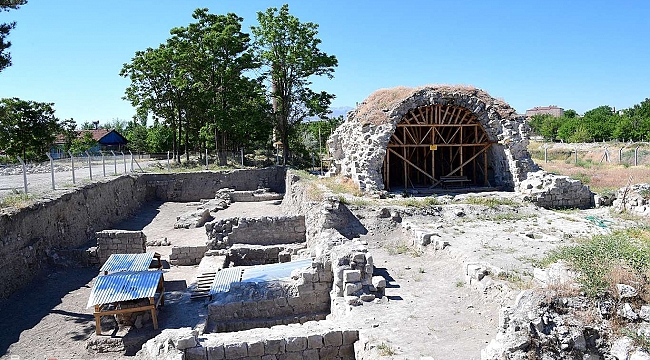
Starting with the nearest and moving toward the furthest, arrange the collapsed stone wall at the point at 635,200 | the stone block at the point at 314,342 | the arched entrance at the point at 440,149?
the stone block at the point at 314,342, the collapsed stone wall at the point at 635,200, the arched entrance at the point at 440,149

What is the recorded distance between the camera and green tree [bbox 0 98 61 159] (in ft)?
115

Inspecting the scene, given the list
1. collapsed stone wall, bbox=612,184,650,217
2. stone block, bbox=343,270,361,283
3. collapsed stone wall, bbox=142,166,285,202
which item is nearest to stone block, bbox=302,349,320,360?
stone block, bbox=343,270,361,283

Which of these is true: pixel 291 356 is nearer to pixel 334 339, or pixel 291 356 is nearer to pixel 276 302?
pixel 334 339

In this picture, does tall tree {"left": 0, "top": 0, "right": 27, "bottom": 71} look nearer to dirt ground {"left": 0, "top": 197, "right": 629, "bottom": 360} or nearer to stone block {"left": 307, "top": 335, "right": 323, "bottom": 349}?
dirt ground {"left": 0, "top": 197, "right": 629, "bottom": 360}

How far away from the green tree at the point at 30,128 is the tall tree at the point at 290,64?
62.7 ft

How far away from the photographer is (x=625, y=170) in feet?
77.4

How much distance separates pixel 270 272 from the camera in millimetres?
11945

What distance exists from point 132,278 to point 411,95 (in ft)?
49.0

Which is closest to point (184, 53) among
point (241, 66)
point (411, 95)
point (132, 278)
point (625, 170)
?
point (241, 66)

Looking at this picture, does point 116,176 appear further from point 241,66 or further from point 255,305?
point 255,305

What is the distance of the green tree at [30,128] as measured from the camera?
1378 inches

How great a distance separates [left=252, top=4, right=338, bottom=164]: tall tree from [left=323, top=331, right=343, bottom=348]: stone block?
85.2 ft

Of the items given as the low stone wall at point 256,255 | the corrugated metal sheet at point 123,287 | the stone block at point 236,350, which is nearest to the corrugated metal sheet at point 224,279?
the corrugated metal sheet at point 123,287

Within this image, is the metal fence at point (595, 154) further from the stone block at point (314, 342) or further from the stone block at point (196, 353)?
the stone block at point (196, 353)
